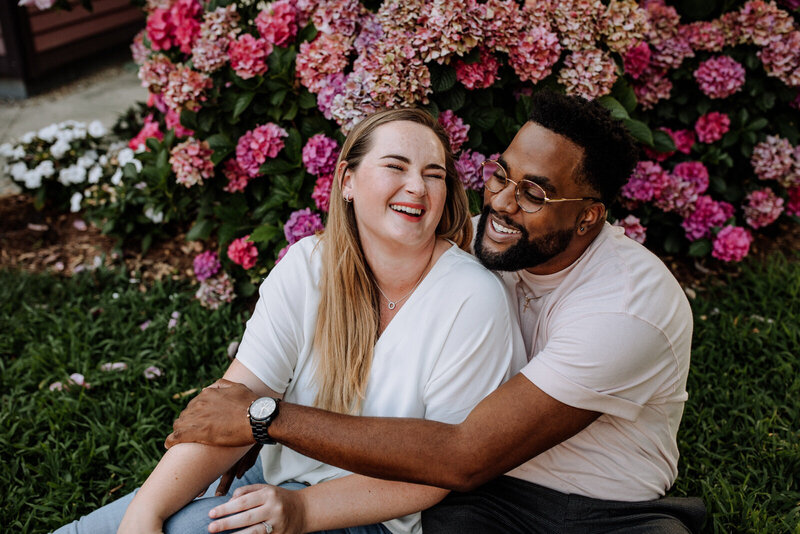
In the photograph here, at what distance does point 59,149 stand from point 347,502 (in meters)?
3.80

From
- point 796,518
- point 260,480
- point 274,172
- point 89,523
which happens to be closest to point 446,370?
point 260,480

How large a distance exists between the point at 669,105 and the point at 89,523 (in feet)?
11.8

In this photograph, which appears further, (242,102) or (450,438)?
(242,102)

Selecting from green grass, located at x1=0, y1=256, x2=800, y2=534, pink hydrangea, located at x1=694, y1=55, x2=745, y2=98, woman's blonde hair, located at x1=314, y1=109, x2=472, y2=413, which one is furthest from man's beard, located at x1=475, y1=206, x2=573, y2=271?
pink hydrangea, located at x1=694, y1=55, x2=745, y2=98

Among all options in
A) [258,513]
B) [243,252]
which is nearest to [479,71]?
[243,252]

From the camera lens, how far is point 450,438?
1.94 meters

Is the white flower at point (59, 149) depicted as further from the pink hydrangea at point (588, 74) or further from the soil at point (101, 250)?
the pink hydrangea at point (588, 74)

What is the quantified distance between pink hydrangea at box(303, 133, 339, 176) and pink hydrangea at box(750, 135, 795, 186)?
2.52 meters

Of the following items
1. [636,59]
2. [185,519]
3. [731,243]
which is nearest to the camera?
[185,519]

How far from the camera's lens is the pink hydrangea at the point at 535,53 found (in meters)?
2.99

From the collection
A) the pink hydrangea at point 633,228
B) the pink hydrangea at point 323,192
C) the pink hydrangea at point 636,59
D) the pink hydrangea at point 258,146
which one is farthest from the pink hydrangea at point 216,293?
the pink hydrangea at point 636,59

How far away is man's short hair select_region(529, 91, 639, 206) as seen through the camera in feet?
6.91

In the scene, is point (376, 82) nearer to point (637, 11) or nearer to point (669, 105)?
point (637, 11)

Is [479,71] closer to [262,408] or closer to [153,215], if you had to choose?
[262,408]
